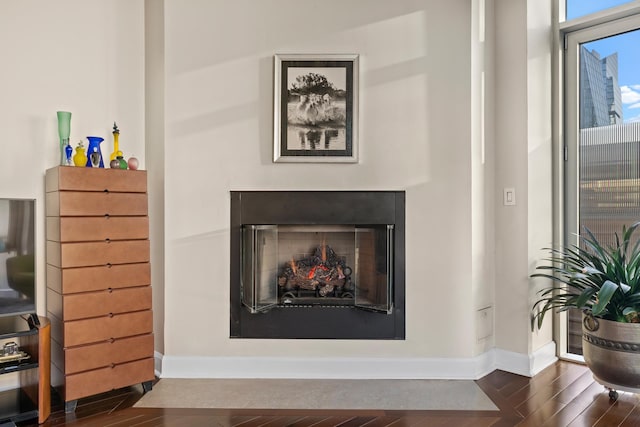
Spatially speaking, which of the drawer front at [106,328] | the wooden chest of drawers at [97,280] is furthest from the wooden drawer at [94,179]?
the drawer front at [106,328]

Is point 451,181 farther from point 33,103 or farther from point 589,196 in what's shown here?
point 33,103

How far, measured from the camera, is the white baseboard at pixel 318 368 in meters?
2.86

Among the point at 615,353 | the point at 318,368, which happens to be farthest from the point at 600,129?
the point at 318,368

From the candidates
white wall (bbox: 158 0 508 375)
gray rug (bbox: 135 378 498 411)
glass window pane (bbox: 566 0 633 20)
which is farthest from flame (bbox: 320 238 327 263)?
glass window pane (bbox: 566 0 633 20)

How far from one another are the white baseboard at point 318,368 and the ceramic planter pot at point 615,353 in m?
0.68

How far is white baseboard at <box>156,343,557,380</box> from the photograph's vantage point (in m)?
2.86

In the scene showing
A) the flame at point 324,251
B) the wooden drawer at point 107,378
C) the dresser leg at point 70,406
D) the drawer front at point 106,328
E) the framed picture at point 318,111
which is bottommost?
the dresser leg at point 70,406

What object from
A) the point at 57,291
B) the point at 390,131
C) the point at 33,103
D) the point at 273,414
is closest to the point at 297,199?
the point at 390,131

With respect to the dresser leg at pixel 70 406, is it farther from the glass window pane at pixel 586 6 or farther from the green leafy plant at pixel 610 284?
the glass window pane at pixel 586 6

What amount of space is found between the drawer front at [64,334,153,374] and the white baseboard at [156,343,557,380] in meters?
0.30

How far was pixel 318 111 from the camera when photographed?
2.88 metres

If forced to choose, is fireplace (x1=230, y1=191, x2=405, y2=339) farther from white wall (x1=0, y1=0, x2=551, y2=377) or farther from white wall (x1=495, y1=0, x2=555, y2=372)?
white wall (x1=495, y1=0, x2=555, y2=372)

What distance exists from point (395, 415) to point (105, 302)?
167cm

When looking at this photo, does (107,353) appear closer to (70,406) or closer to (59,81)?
(70,406)
